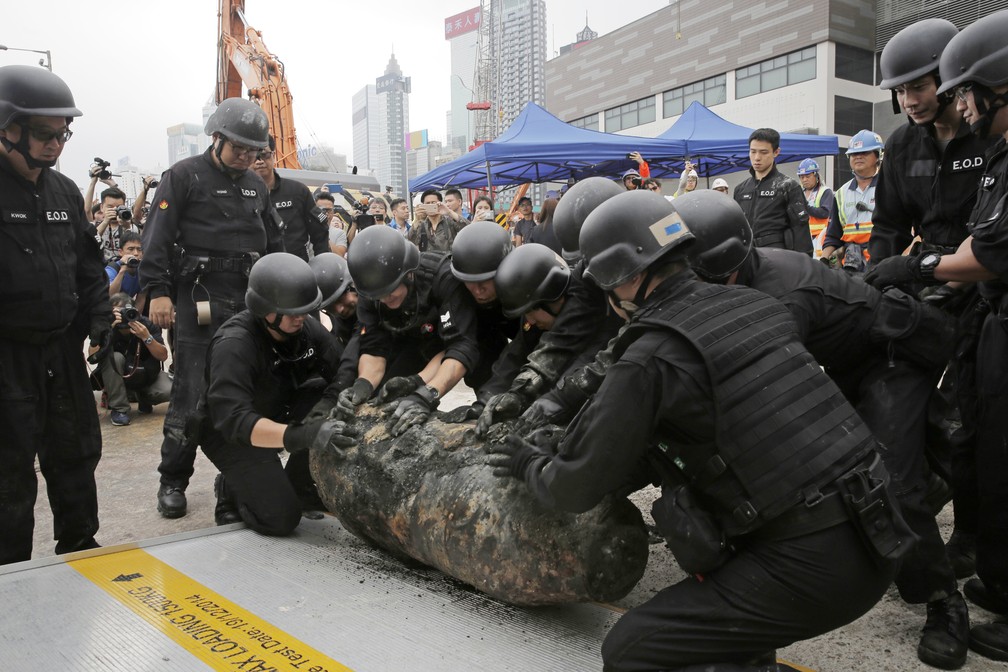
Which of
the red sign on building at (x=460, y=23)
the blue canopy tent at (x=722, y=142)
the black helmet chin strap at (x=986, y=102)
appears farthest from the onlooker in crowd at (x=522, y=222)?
the red sign on building at (x=460, y=23)

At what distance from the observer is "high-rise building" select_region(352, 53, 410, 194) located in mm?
91312

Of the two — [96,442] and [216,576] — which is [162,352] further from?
[216,576]

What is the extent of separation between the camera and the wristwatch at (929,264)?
2566 millimetres

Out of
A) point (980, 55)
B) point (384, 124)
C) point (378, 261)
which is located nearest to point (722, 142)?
point (378, 261)

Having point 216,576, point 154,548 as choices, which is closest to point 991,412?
point 216,576

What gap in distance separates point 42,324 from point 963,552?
401 centimetres

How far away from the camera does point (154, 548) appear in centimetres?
330

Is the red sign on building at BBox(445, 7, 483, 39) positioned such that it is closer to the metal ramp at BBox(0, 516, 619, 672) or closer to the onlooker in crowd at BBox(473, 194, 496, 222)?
the onlooker in crowd at BBox(473, 194, 496, 222)

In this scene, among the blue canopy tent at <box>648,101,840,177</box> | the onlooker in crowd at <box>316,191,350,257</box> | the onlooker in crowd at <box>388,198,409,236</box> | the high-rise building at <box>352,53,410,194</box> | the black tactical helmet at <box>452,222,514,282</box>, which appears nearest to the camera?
the black tactical helmet at <box>452,222,514,282</box>

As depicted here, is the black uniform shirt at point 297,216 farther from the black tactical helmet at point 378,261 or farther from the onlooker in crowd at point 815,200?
the onlooker in crowd at point 815,200

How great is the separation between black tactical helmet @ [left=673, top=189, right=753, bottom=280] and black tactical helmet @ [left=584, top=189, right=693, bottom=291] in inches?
15.9

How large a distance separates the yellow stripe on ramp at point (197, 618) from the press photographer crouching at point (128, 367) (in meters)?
3.67

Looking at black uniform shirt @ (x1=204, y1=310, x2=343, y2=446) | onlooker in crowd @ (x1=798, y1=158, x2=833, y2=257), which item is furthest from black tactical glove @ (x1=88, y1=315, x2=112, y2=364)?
onlooker in crowd @ (x1=798, y1=158, x2=833, y2=257)

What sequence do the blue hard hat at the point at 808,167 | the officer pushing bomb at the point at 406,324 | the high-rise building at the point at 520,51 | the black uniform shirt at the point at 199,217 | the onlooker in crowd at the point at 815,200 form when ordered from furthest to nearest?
1. the high-rise building at the point at 520,51
2. the blue hard hat at the point at 808,167
3. the onlooker in crowd at the point at 815,200
4. the black uniform shirt at the point at 199,217
5. the officer pushing bomb at the point at 406,324
